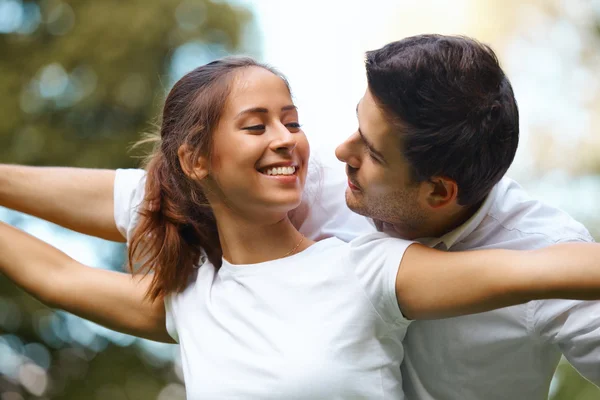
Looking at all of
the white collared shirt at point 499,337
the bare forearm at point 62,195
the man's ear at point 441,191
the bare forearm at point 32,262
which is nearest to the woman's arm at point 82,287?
the bare forearm at point 32,262

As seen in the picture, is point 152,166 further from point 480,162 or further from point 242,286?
point 480,162

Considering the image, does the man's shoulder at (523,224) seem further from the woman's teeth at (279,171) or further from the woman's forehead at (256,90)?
the woman's forehead at (256,90)

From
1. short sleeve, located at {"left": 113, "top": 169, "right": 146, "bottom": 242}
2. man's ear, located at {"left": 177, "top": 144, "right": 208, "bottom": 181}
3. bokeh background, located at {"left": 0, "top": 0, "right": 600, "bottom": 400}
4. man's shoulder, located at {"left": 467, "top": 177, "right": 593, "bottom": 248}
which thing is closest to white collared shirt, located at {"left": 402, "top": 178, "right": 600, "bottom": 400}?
man's shoulder, located at {"left": 467, "top": 177, "right": 593, "bottom": 248}

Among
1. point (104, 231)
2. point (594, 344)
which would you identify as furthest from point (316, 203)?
point (594, 344)

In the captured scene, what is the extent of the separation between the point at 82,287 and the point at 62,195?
332 mm

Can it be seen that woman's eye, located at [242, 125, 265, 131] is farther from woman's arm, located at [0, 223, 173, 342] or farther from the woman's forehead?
woman's arm, located at [0, 223, 173, 342]

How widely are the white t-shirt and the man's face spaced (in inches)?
3.2

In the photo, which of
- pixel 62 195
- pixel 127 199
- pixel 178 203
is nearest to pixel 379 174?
pixel 178 203

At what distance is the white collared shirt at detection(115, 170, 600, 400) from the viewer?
2.32 m

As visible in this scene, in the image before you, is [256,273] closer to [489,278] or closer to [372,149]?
[372,149]

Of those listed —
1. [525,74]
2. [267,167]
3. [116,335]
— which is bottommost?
[116,335]

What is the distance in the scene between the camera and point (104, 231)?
295 centimetres

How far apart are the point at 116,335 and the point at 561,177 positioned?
4.78m

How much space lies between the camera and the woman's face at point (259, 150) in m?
2.45
